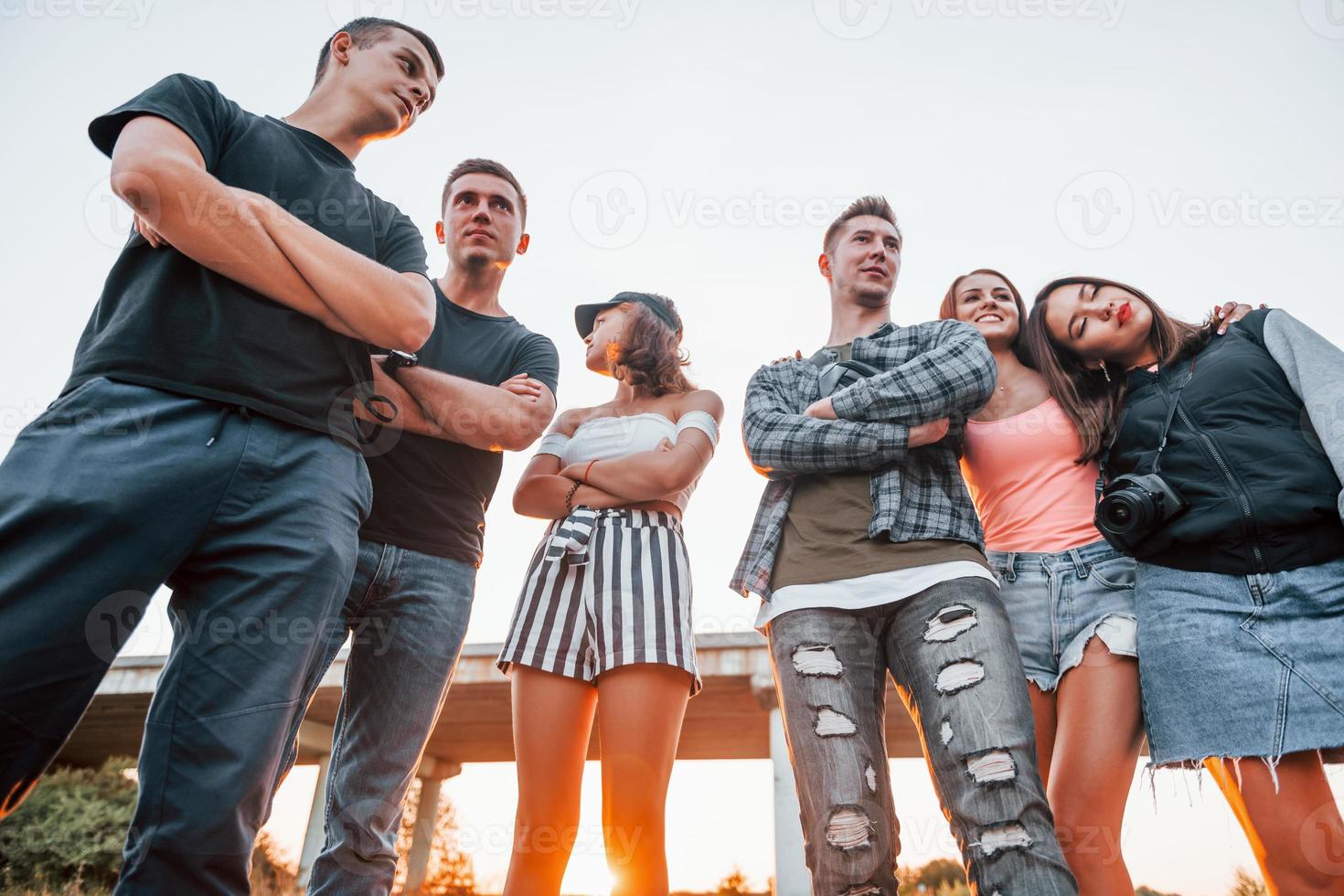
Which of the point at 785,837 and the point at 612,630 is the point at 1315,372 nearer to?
the point at 612,630

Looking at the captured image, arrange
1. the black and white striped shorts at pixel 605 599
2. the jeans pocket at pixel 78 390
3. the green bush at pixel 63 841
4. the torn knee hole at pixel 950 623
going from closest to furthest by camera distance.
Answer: the jeans pocket at pixel 78 390 < the torn knee hole at pixel 950 623 < the black and white striped shorts at pixel 605 599 < the green bush at pixel 63 841

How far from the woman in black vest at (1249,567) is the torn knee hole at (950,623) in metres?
0.48

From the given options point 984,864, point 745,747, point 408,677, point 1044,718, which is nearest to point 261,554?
point 408,677

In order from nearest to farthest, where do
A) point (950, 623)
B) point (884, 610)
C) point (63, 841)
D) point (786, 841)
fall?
point (950, 623), point (884, 610), point (786, 841), point (63, 841)

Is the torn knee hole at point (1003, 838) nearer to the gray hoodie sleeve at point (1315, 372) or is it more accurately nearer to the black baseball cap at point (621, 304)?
the gray hoodie sleeve at point (1315, 372)

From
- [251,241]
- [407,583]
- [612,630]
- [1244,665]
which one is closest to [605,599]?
[612,630]

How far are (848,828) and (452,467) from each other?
1477 mm

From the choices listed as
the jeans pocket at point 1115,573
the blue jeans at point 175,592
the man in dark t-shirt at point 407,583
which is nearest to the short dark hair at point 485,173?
the man in dark t-shirt at point 407,583

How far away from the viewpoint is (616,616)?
88.1 inches

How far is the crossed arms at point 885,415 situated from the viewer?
228 cm

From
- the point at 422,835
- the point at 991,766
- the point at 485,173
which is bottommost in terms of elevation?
the point at 991,766

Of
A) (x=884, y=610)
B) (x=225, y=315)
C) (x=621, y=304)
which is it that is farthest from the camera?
(x=621, y=304)

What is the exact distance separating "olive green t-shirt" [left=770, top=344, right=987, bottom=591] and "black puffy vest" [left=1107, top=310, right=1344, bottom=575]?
1.78 ft

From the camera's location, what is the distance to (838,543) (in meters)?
2.23
